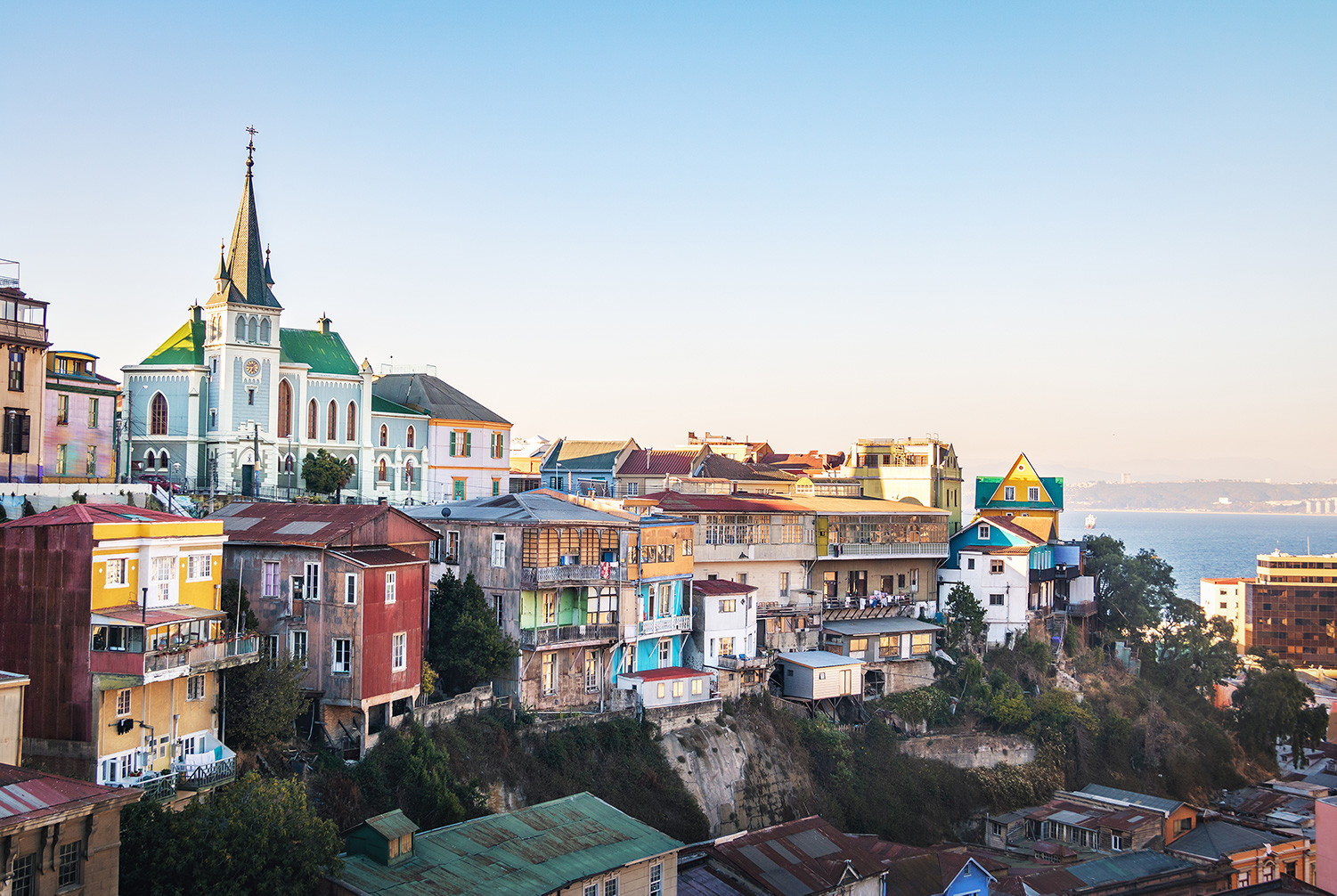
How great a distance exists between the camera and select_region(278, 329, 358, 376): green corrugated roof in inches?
2452

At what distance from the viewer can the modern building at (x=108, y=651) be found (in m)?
29.2

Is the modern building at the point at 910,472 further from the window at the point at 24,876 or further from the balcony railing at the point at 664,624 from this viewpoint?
the window at the point at 24,876

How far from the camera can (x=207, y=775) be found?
101 feet

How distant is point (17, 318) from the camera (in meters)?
41.1

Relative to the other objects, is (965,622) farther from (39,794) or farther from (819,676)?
(39,794)

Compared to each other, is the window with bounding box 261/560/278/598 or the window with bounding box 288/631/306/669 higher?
the window with bounding box 261/560/278/598

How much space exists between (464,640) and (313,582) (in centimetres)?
678

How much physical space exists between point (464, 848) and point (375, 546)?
1158 centimetres

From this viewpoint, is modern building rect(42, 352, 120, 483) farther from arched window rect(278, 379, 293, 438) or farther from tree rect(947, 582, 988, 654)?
tree rect(947, 582, 988, 654)

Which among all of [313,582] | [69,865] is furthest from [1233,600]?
[69,865]

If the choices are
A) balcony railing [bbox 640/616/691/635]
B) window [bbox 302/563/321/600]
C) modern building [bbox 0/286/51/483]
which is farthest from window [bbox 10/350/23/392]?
balcony railing [bbox 640/616/691/635]

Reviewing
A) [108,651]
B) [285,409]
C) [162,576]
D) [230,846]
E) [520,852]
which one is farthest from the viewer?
[285,409]

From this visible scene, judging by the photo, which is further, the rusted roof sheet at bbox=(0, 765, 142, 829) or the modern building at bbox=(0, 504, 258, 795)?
the modern building at bbox=(0, 504, 258, 795)

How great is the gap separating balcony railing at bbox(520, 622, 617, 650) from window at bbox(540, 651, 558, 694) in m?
0.78
